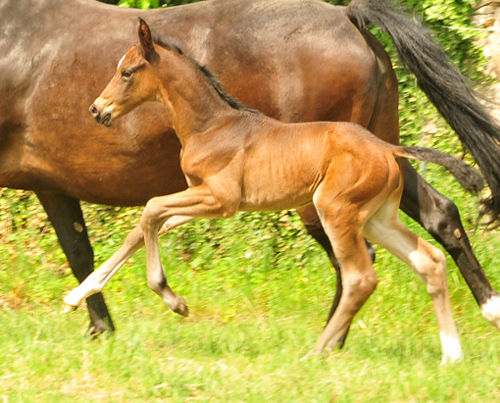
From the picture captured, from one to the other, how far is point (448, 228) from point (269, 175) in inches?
Answer: 46.8

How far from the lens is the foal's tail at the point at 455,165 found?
4277 mm

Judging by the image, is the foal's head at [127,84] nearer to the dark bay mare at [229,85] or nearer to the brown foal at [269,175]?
the brown foal at [269,175]

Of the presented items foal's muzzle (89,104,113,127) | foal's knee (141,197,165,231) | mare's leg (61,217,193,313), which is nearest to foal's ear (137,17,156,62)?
foal's muzzle (89,104,113,127)

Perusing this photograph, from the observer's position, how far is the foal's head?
4531mm

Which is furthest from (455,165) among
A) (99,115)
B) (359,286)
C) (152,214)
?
(99,115)

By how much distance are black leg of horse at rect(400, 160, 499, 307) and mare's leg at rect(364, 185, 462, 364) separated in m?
0.36

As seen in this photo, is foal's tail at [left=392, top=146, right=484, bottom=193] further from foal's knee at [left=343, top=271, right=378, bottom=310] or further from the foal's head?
the foal's head

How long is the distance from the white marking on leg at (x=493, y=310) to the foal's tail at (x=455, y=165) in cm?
78

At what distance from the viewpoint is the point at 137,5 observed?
755cm

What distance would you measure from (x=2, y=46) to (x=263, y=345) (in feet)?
7.86

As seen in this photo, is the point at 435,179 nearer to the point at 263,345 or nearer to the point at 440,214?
the point at 440,214

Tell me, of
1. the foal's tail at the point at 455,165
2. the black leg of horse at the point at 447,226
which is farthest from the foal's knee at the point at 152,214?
the black leg of horse at the point at 447,226

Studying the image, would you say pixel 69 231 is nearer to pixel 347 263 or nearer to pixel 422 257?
pixel 347 263

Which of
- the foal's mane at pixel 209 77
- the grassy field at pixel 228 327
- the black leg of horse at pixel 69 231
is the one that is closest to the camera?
the grassy field at pixel 228 327
